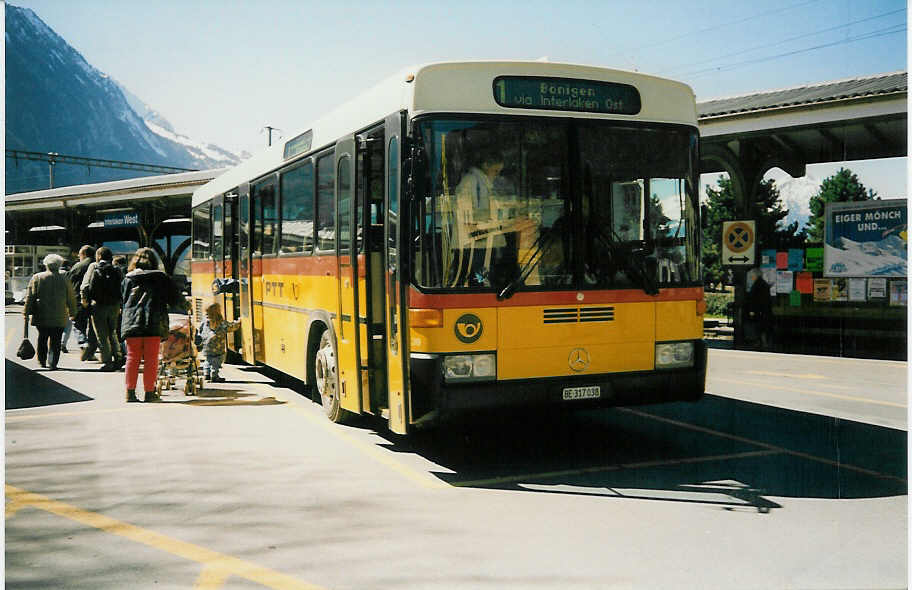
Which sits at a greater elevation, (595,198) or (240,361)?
(595,198)

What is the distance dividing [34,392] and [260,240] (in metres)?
3.43

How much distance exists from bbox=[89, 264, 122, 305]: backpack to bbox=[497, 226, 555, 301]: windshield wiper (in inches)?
344

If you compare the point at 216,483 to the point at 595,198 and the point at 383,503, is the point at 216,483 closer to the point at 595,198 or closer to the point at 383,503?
the point at 383,503

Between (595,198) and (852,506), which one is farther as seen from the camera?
(595,198)

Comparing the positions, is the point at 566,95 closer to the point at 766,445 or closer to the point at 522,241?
the point at 522,241

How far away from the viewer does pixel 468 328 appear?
6395 mm

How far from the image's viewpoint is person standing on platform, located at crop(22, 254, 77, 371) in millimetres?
13195

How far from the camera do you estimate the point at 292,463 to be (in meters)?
7.09

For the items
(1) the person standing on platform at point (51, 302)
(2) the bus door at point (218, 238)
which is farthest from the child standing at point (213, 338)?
(1) the person standing on platform at point (51, 302)

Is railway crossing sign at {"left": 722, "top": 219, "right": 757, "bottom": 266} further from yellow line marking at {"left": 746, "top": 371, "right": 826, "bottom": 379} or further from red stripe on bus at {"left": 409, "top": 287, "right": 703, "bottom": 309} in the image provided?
red stripe on bus at {"left": 409, "top": 287, "right": 703, "bottom": 309}

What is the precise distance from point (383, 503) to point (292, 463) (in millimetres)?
1489

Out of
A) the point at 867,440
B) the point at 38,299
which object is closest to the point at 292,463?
the point at 867,440

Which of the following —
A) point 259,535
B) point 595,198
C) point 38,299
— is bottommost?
point 259,535

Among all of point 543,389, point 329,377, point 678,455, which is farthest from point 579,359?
point 329,377
